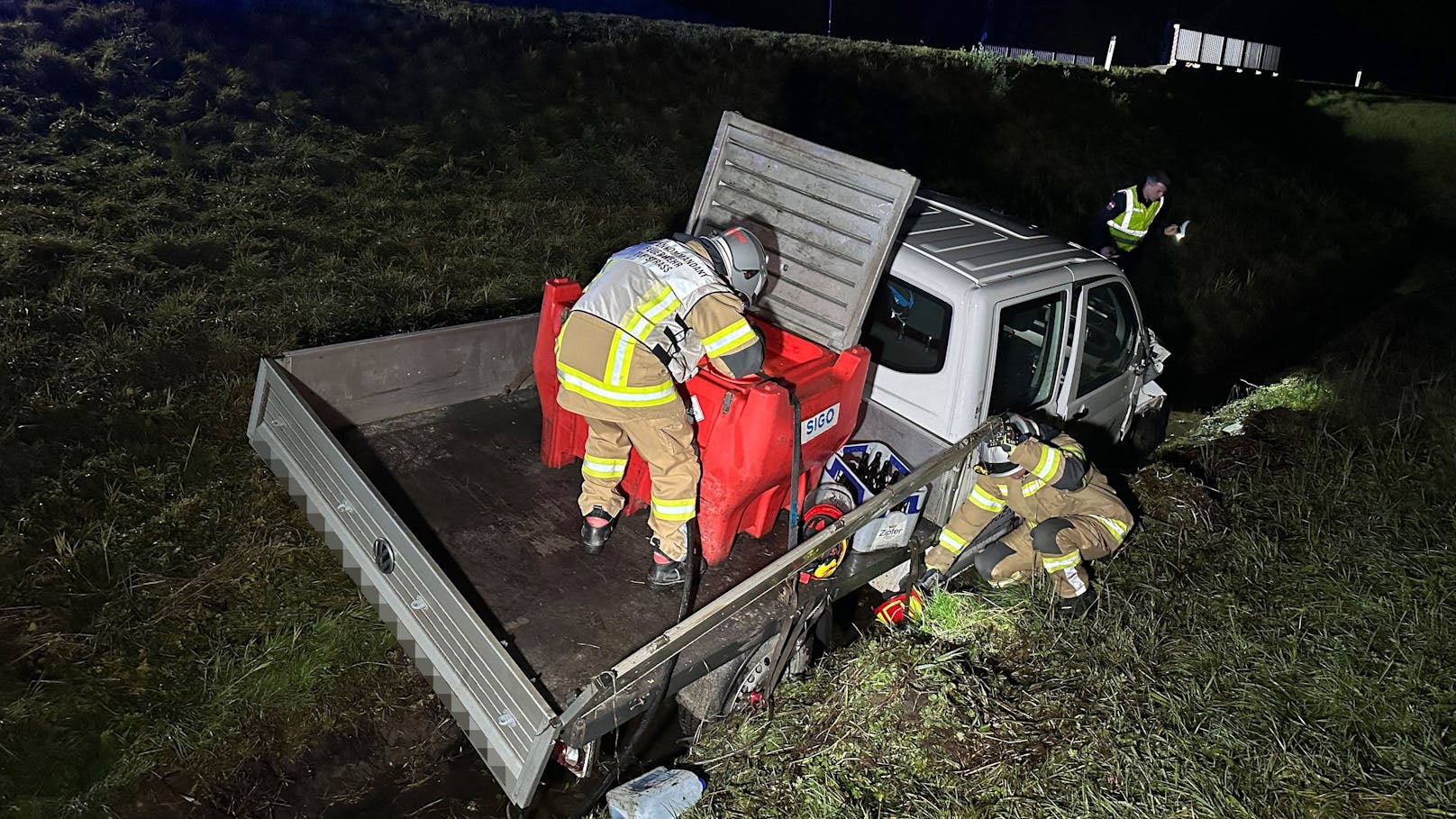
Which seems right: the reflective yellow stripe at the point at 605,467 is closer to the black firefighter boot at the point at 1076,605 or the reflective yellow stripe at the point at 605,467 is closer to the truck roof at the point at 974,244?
the truck roof at the point at 974,244

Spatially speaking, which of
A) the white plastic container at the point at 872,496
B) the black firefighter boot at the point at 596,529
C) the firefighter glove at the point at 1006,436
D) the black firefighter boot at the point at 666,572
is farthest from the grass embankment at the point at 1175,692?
the black firefighter boot at the point at 596,529

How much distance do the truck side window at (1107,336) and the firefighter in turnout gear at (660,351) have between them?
2.16m

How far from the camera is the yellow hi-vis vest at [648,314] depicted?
3.37 meters

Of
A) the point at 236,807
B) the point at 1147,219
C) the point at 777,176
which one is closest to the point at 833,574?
the point at 777,176

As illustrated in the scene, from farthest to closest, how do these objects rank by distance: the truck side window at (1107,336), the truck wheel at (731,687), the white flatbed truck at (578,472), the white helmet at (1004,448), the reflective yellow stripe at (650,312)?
the truck side window at (1107,336), the white helmet at (1004,448), the truck wheel at (731,687), the reflective yellow stripe at (650,312), the white flatbed truck at (578,472)

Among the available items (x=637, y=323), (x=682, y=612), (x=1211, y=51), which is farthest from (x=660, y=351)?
(x=1211, y=51)

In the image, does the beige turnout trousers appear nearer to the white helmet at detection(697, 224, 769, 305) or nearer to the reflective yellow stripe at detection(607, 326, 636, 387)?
the reflective yellow stripe at detection(607, 326, 636, 387)

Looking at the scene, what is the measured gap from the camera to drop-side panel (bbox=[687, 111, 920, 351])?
3.98m

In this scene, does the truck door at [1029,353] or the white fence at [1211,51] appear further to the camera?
the white fence at [1211,51]

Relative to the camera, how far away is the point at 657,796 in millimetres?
3262

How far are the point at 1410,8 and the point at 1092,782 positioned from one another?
101ft

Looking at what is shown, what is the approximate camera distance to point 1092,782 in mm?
3465

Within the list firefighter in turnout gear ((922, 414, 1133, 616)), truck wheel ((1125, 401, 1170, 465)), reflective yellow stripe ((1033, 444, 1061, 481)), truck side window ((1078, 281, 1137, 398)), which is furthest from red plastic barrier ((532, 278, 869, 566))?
truck wheel ((1125, 401, 1170, 465))

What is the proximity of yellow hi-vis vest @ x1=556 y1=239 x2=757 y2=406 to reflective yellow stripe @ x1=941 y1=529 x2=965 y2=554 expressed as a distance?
5.12 ft
